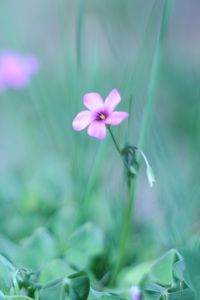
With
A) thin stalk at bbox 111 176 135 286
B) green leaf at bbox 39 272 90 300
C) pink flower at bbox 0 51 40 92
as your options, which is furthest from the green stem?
pink flower at bbox 0 51 40 92

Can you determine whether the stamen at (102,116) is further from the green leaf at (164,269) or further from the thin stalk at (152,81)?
the green leaf at (164,269)

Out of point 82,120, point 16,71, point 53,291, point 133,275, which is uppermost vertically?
point 82,120

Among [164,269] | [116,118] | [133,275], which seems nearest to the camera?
[116,118]

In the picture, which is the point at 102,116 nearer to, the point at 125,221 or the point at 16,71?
the point at 125,221

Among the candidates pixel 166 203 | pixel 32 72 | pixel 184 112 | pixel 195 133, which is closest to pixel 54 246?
pixel 166 203

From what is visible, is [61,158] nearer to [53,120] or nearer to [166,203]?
[53,120]

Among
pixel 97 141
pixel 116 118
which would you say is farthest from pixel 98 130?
pixel 97 141

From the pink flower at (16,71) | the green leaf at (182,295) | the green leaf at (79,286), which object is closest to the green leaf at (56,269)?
the green leaf at (79,286)
